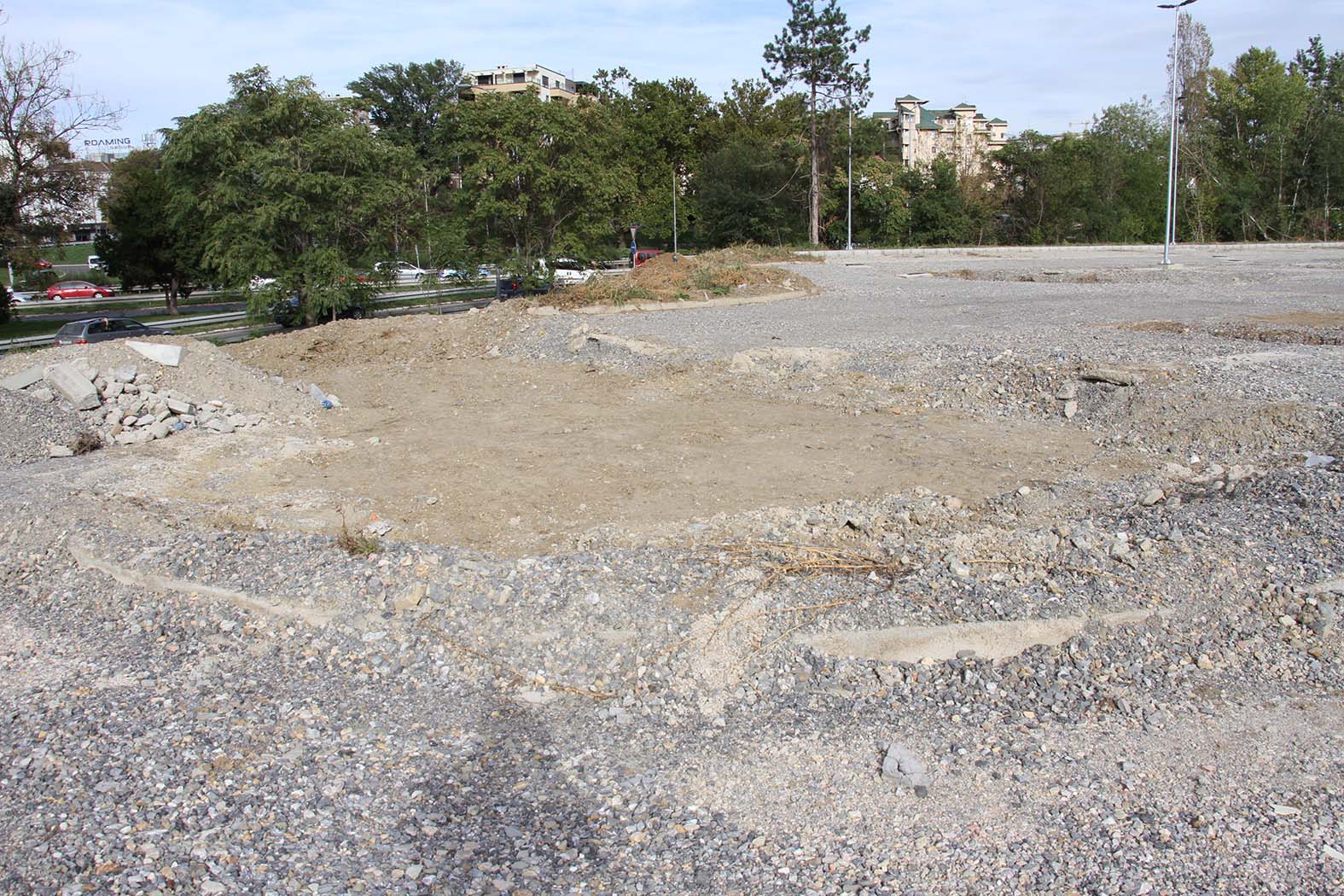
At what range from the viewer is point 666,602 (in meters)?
6.77

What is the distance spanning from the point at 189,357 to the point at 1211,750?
14244mm

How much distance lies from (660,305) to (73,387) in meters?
13.1

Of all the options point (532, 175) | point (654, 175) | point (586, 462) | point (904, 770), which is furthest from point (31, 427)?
point (654, 175)

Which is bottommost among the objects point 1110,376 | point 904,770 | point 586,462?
point 904,770

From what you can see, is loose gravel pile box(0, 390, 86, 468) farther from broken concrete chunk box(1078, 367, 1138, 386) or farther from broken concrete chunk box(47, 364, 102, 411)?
broken concrete chunk box(1078, 367, 1138, 386)

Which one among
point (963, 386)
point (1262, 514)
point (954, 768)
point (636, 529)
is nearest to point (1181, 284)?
point (963, 386)

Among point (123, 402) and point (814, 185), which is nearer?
point (123, 402)

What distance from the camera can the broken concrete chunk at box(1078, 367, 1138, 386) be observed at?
12.7m

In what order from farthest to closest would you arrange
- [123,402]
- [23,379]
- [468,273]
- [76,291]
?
1. [76,291]
2. [468,273]
3. [23,379]
4. [123,402]

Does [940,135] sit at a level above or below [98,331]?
above

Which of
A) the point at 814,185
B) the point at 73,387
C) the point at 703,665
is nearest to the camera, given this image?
the point at 703,665

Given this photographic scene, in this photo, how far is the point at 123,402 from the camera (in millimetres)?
13297

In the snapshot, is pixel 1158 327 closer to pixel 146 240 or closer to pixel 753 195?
pixel 146 240

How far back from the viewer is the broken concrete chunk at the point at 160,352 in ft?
47.2
